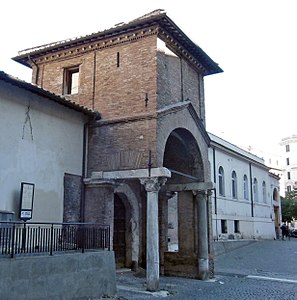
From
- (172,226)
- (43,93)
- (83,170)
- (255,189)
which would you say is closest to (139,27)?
(43,93)

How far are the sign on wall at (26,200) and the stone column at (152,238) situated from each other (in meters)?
3.16

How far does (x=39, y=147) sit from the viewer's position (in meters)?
10.7

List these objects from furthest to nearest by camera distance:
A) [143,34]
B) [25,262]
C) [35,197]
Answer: [143,34]
[35,197]
[25,262]

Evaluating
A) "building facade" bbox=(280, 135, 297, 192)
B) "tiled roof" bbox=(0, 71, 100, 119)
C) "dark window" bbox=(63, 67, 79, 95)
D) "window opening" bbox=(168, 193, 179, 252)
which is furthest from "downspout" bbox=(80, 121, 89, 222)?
"building facade" bbox=(280, 135, 297, 192)

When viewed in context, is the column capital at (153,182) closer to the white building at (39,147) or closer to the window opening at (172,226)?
the white building at (39,147)

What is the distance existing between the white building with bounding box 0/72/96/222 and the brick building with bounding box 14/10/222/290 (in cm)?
55

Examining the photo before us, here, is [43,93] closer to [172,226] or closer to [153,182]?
[153,182]

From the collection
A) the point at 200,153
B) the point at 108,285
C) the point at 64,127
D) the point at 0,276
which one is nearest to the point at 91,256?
the point at 108,285

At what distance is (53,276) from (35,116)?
449cm

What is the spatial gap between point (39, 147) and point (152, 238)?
4.06m

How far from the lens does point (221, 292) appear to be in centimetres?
1155

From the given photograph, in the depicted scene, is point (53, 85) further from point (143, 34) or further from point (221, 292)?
point (221, 292)

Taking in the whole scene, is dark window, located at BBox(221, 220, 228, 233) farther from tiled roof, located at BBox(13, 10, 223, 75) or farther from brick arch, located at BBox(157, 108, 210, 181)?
tiled roof, located at BBox(13, 10, 223, 75)

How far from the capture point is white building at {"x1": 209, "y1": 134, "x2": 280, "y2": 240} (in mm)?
24469
